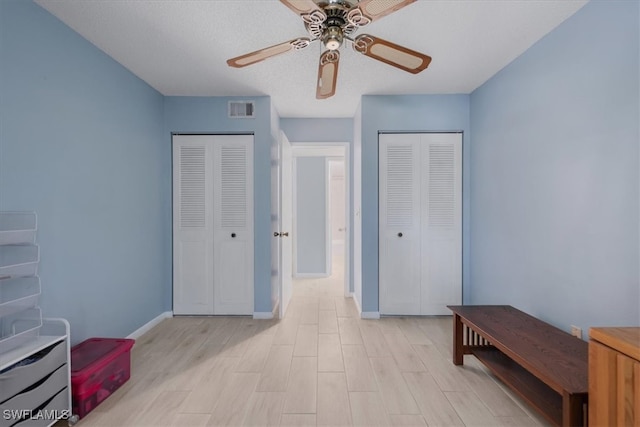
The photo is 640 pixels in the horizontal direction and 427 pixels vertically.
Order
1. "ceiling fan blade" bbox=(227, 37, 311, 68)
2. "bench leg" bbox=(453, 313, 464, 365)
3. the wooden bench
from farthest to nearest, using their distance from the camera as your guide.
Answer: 1. "bench leg" bbox=(453, 313, 464, 365)
2. "ceiling fan blade" bbox=(227, 37, 311, 68)
3. the wooden bench

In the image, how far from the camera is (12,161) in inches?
63.9

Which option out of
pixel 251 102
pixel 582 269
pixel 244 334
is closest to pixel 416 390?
pixel 582 269

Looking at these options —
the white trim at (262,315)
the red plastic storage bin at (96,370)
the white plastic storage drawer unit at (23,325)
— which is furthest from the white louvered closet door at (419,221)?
the white plastic storage drawer unit at (23,325)

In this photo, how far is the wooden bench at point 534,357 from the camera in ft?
4.31

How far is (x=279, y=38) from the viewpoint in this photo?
2.11 metres

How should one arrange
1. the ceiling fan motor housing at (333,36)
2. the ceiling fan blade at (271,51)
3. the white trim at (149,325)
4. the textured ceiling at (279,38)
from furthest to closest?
the white trim at (149,325)
the textured ceiling at (279,38)
the ceiling fan blade at (271,51)
the ceiling fan motor housing at (333,36)

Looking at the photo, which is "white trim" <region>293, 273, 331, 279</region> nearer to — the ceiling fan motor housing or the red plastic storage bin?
the red plastic storage bin

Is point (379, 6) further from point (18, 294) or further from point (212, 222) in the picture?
point (212, 222)

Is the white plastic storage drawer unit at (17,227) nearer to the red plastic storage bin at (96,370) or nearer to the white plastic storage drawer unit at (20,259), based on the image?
the white plastic storage drawer unit at (20,259)

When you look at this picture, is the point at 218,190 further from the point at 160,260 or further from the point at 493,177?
the point at 493,177

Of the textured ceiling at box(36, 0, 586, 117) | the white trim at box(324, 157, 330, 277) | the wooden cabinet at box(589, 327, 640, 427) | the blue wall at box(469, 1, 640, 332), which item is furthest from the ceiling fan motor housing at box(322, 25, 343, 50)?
the white trim at box(324, 157, 330, 277)

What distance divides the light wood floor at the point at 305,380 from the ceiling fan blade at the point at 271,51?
6.72ft

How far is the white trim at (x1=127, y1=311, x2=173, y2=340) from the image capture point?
272cm

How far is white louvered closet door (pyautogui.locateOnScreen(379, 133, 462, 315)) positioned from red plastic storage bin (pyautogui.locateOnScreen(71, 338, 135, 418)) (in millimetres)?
2386
